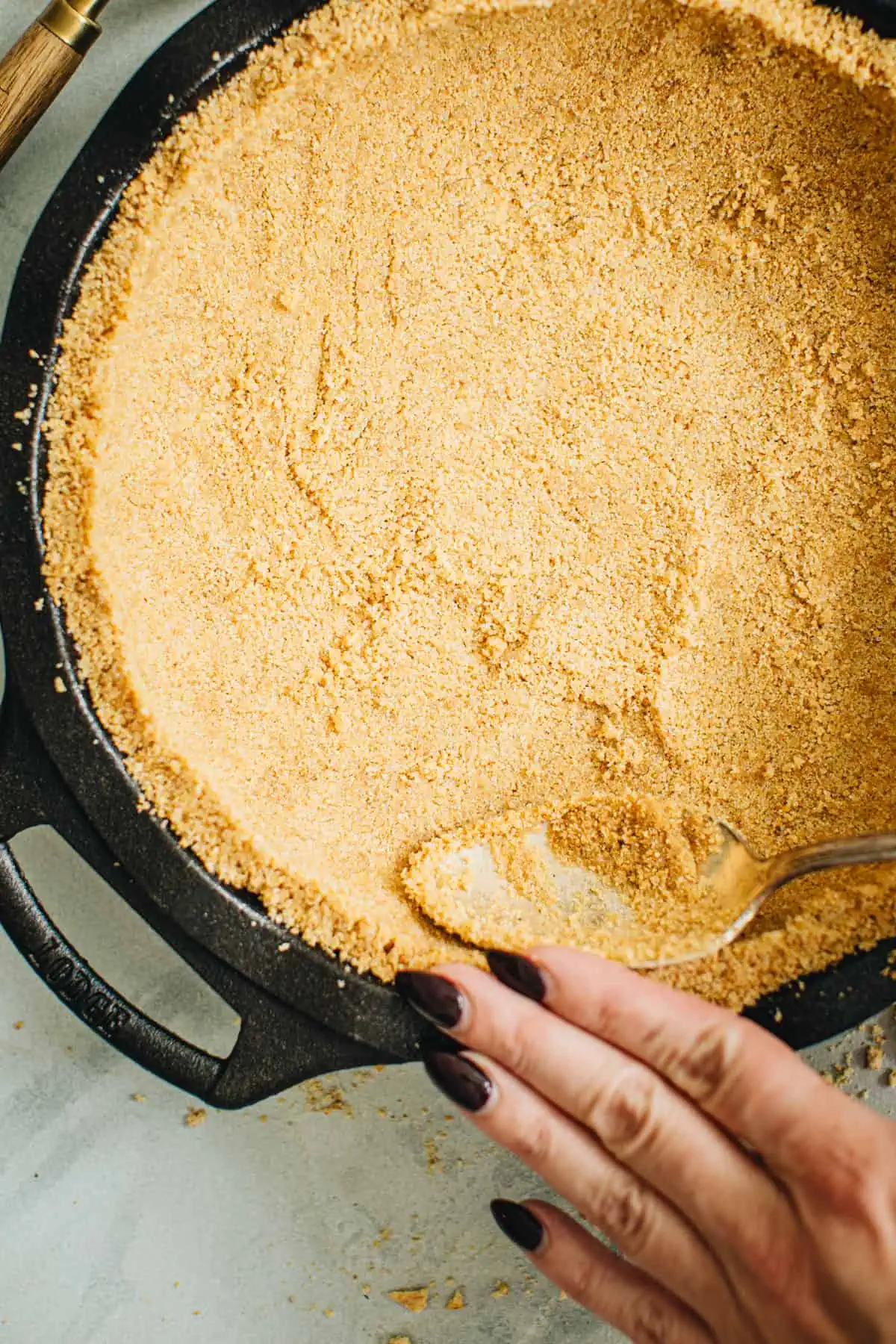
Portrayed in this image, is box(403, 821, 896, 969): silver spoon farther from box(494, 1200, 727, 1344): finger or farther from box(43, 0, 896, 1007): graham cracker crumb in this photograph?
box(494, 1200, 727, 1344): finger

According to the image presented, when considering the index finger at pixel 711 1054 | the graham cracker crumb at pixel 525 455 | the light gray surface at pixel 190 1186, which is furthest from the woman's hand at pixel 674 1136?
the light gray surface at pixel 190 1186

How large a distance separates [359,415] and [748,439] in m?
0.36

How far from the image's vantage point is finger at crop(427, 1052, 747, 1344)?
29.2 inches

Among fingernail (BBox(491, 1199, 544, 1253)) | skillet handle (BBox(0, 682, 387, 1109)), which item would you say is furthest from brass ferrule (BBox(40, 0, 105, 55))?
fingernail (BBox(491, 1199, 544, 1253))

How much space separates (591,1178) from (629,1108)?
70 millimetres

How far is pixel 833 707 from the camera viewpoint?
949 millimetres

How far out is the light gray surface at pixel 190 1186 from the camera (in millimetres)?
981

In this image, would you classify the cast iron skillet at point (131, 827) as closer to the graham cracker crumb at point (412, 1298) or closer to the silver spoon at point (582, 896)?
the silver spoon at point (582, 896)

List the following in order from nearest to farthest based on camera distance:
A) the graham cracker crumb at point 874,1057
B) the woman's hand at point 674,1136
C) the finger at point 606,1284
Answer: the woman's hand at point 674,1136, the finger at point 606,1284, the graham cracker crumb at point 874,1057

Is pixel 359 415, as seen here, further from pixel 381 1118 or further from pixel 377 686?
pixel 381 1118

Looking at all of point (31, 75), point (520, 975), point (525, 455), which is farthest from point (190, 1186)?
point (31, 75)

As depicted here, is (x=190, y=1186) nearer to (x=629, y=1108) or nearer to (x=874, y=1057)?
(x=629, y=1108)

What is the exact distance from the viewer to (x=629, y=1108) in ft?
2.41

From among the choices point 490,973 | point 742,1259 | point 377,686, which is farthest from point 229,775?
point 742,1259
